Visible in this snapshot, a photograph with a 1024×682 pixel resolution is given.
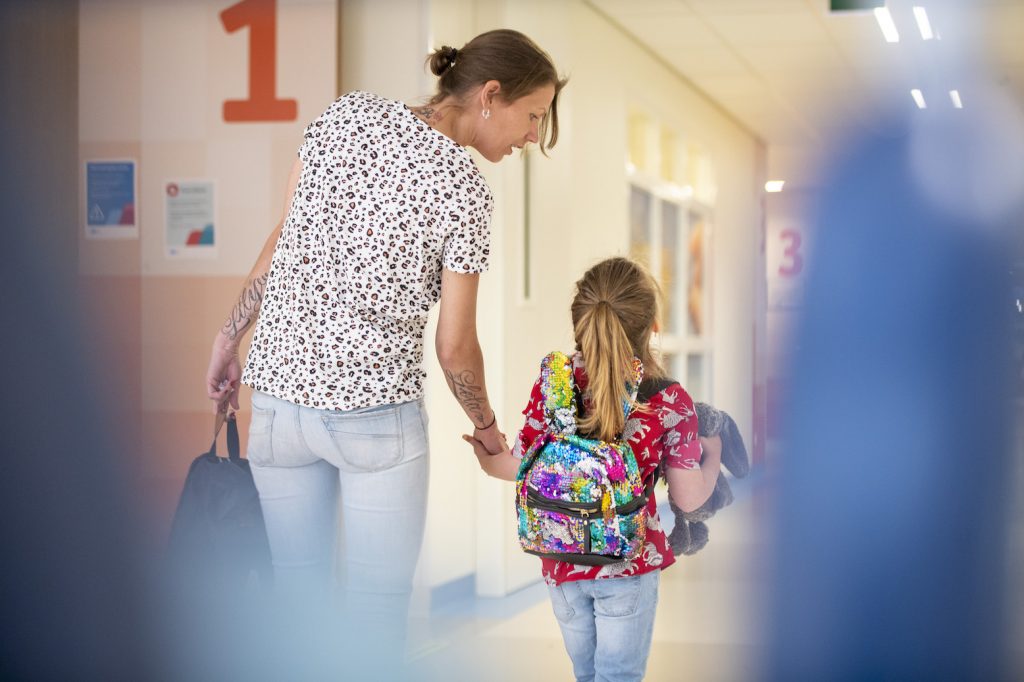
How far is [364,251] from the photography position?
78.1 inches

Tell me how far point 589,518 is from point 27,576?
1775 mm

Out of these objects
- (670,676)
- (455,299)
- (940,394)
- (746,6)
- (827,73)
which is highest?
(746,6)

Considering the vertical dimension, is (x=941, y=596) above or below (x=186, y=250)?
below

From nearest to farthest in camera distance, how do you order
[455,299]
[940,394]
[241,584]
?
1. [455,299]
2. [241,584]
3. [940,394]

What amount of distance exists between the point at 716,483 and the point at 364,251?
0.89 m

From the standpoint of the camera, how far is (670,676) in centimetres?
320

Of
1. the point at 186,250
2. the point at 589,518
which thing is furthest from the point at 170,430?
the point at 589,518

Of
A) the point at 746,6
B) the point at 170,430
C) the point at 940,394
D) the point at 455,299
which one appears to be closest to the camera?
the point at 455,299

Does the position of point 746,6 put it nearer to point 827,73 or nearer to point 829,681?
point 827,73

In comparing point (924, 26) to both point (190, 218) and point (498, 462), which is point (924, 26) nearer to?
point (498, 462)

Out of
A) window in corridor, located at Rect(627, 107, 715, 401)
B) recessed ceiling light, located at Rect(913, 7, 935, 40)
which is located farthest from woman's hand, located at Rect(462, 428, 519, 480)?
window in corridor, located at Rect(627, 107, 715, 401)

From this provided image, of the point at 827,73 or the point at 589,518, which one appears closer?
the point at 589,518

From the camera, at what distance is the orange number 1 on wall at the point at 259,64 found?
11.4ft

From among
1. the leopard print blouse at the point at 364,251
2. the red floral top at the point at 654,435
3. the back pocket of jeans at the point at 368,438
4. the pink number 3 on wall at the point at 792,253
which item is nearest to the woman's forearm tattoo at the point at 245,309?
the leopard print blouse at the point at 364,251
